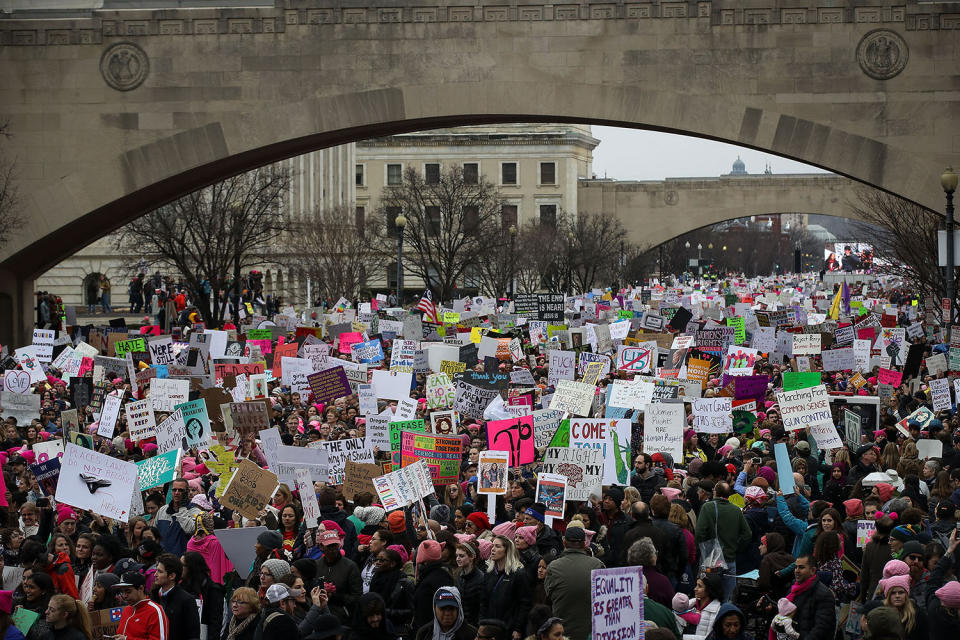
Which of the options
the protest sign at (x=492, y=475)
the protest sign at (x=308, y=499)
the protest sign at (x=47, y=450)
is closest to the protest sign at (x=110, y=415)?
the protest sign at (x=47, y=450)

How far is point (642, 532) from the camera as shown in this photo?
1089 cm

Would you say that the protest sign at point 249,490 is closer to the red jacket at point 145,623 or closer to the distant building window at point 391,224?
the red jacket at point 145,623

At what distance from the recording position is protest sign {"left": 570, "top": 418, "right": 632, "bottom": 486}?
45.7ft

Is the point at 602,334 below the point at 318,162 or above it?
below

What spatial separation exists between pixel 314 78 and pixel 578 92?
546 cm

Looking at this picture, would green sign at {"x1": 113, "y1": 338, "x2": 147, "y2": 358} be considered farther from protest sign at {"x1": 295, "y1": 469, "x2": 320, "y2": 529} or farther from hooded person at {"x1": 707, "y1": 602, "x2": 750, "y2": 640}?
hooded person at {"x1": 707, "y1": 602, "x2": 750, "y2": 640}

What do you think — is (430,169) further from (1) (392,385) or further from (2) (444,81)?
(1) (392,385)

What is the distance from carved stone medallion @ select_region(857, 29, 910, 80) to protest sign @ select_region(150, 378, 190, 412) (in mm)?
16294

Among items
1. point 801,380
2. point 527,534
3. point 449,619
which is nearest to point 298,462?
point 527,534

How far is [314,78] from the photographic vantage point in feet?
97.8

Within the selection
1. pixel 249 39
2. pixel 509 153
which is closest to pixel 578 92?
pixel 249 39

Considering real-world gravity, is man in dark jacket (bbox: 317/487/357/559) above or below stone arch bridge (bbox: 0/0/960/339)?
below

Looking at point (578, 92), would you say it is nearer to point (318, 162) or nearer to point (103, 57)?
point (103, 57)

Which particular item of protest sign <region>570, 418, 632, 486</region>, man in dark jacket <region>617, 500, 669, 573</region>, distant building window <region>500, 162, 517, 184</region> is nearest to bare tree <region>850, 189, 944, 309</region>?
protest sign <region>570, 418, 632, 486</region>
